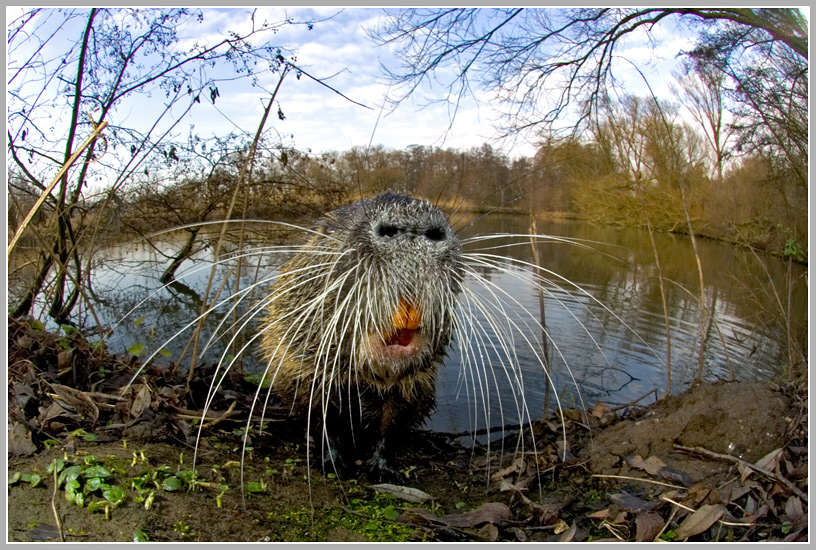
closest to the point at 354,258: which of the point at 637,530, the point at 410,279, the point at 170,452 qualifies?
the point at 410,279

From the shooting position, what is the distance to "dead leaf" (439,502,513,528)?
257cm

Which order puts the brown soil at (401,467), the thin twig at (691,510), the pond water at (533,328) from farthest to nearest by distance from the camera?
the pond water at (533,328)
the thin twig at (691,510)
the brown soil at (401,467)

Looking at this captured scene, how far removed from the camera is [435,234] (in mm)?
2516

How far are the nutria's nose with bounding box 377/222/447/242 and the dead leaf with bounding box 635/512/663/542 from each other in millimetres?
1586

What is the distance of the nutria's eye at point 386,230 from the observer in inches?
98.6

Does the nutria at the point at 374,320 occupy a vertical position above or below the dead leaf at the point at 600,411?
above

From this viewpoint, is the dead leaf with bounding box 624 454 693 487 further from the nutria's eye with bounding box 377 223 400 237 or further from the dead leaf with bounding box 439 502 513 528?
the nutria's eye with bounding box 377 223 400 237

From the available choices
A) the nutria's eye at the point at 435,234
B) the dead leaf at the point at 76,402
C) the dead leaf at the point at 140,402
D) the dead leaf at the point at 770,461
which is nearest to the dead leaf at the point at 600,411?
the dead leaf at the point at 770,461

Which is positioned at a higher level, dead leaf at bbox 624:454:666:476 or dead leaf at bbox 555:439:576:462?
dead leaf at bbox 624:454:666:476

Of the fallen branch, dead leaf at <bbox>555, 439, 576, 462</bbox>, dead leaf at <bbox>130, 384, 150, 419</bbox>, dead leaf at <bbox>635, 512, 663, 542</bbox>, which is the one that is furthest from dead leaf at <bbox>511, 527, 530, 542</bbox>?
dead leaf at <bbox>130, 384, 150, 419</bbox>

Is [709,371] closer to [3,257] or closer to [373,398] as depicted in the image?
[373,398]

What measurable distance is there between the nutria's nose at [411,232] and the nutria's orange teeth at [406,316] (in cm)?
31

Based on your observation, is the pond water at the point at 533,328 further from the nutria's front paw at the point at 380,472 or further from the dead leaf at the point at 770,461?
the dead leaf at the point at 770,461

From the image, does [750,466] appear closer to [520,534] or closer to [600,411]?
[520,534]
